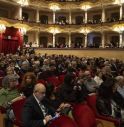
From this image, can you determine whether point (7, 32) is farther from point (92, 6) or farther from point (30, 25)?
point (92, 6)

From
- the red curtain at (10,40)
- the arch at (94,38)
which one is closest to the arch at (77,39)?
the arch at (94,38)

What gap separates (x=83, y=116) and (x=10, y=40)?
24.2 metres

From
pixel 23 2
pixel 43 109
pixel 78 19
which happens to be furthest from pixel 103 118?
pixel 78 19

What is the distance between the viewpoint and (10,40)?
1088 inches

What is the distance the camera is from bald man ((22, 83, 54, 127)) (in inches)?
151

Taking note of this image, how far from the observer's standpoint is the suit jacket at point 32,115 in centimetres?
384

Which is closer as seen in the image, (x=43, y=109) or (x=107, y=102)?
(x=43, y=109)

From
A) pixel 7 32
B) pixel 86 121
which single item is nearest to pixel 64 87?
pixel 86 121

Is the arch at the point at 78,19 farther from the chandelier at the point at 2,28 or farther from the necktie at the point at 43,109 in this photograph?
the necktie at the point at 43,109

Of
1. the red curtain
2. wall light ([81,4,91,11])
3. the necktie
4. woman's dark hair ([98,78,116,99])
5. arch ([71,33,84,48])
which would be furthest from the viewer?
arch ([71,33,84,48])

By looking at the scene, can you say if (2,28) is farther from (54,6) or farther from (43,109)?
(43,109)

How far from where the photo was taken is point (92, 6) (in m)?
32.1

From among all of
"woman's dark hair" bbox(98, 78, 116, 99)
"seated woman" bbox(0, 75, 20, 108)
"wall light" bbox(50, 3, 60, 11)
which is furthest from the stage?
"seated woman" bbox(0, 75, 20, 108)

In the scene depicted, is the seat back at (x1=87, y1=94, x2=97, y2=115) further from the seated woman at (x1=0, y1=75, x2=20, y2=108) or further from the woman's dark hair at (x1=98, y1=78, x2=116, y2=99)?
the seated woman at (x1=0, y1=75, x2=20, y2=108)
